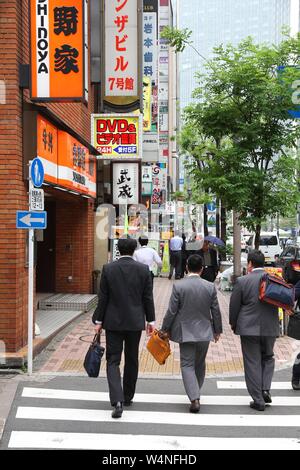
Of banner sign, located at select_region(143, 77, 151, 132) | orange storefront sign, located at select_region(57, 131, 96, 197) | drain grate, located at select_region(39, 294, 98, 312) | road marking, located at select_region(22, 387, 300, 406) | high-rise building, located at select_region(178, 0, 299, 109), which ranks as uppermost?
high-rise building, located at select_region(178, 0, 299, 109)

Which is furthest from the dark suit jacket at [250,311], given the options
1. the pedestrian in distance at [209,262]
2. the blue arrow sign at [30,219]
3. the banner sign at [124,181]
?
the banner sign at [124,181]

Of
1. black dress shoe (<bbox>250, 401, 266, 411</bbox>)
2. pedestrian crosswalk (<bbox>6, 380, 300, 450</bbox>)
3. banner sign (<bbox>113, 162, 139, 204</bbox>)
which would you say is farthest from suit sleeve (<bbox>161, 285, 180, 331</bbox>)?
banner sign (<bbox>113, 162, 139, 204</bbox>)

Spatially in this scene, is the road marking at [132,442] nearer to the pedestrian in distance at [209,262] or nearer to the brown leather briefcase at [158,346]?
the brown leather briefcase at [158,346]

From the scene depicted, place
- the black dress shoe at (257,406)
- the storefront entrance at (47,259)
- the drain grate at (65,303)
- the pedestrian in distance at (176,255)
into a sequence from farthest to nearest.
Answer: the pedestrian in distance at (176,255), the storefront entrance at (47,259), the drain grate at (65,303), the black dress shoe at (257,406)

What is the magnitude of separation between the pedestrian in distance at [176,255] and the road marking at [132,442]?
14.6 meters

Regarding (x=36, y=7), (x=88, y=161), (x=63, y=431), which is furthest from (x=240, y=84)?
(x=63, y=431)

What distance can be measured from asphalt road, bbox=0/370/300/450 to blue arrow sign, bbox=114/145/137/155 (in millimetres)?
8148

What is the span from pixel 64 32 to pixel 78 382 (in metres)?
4.95

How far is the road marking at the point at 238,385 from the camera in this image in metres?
7.28

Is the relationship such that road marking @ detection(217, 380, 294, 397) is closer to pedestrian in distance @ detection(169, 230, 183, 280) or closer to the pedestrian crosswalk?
the pedestrian crosswalk

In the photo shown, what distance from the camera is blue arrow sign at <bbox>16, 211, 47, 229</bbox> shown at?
7578mm

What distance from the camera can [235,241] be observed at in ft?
56.5

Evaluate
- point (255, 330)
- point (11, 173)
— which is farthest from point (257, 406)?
point (11, 173)
